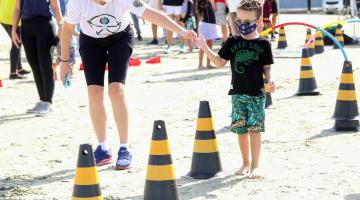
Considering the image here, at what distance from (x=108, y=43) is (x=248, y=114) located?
141cm

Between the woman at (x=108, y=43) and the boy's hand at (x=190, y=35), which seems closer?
the boy's hand at (x=190, y=35)

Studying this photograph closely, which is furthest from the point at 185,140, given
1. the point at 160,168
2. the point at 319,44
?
the point at 319,44

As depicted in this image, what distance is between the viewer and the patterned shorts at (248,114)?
6457 millimetres

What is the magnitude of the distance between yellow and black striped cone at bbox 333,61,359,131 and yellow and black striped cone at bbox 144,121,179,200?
335 cm

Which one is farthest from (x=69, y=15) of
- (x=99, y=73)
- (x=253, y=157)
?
(x=253, y=157)

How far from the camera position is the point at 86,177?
15.9 feet

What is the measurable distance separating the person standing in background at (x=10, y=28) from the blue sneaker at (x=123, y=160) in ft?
20.6

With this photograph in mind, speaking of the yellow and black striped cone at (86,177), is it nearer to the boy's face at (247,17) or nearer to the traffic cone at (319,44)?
the boy's face at (247,17)

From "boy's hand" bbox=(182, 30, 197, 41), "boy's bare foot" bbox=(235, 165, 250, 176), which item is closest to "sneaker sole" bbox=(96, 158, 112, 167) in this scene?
"boy's bare foot" bbox=(235, 165, 250, 176)

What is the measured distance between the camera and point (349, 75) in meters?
8.55

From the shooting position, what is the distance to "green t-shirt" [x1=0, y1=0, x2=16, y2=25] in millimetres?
12922

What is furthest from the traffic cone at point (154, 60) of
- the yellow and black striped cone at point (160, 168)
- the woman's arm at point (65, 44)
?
the yellow and black striped cone at point (160, 168)

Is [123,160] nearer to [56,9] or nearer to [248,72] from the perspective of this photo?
[248,72]

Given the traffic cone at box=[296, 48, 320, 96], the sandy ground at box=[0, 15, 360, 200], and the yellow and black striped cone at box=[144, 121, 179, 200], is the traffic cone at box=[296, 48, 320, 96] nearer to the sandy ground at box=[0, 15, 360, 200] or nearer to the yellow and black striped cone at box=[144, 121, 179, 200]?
the sandy ground at box=[0, 15, 360, 200]
